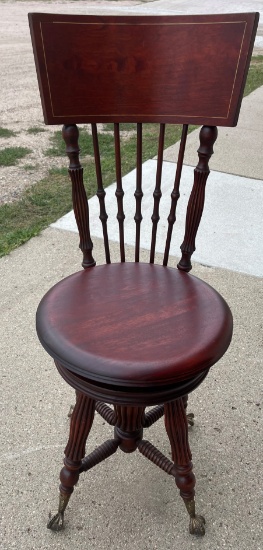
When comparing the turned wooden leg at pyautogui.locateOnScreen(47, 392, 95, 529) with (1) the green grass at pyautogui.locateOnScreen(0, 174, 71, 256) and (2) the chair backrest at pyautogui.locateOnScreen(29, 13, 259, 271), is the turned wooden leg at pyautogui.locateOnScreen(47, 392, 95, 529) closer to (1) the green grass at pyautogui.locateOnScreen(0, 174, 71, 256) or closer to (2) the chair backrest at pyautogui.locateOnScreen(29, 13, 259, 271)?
(2) the chair backrest at pyautogui.locateOnScreen(29, 13, 259, 271)

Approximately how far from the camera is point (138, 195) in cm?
159

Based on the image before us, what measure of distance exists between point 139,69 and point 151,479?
124cm

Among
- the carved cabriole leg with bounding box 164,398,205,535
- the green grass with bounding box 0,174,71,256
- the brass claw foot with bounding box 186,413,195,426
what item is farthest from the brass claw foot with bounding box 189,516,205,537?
the green grass with bounding box 0,174,71,256

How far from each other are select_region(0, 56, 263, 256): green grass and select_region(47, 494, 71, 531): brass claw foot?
159cm

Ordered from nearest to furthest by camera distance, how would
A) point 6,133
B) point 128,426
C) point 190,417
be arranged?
point 128,426, point 190,417, point 6,133

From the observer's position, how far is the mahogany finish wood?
122 cm

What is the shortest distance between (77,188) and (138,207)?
204 millimetres

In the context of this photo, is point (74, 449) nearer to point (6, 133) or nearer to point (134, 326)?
point (134, 326)

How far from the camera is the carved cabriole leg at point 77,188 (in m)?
1.47

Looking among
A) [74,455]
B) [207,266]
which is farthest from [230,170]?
[74,455]

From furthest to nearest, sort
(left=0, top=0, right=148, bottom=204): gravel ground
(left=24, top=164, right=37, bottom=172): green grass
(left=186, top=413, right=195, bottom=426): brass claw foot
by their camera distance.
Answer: (left=24, top=164, right=37, bottom=172): green grass
(left=0, top=0, right=148, bottom=204): gravel ground
(left=186, top=413, right=195, bottom=426): brass claw foot

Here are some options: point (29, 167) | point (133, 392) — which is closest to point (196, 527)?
point (133, 392)

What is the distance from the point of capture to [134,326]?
1.27 metres

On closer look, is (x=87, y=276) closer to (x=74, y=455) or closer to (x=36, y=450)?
(x=74, y=455)
